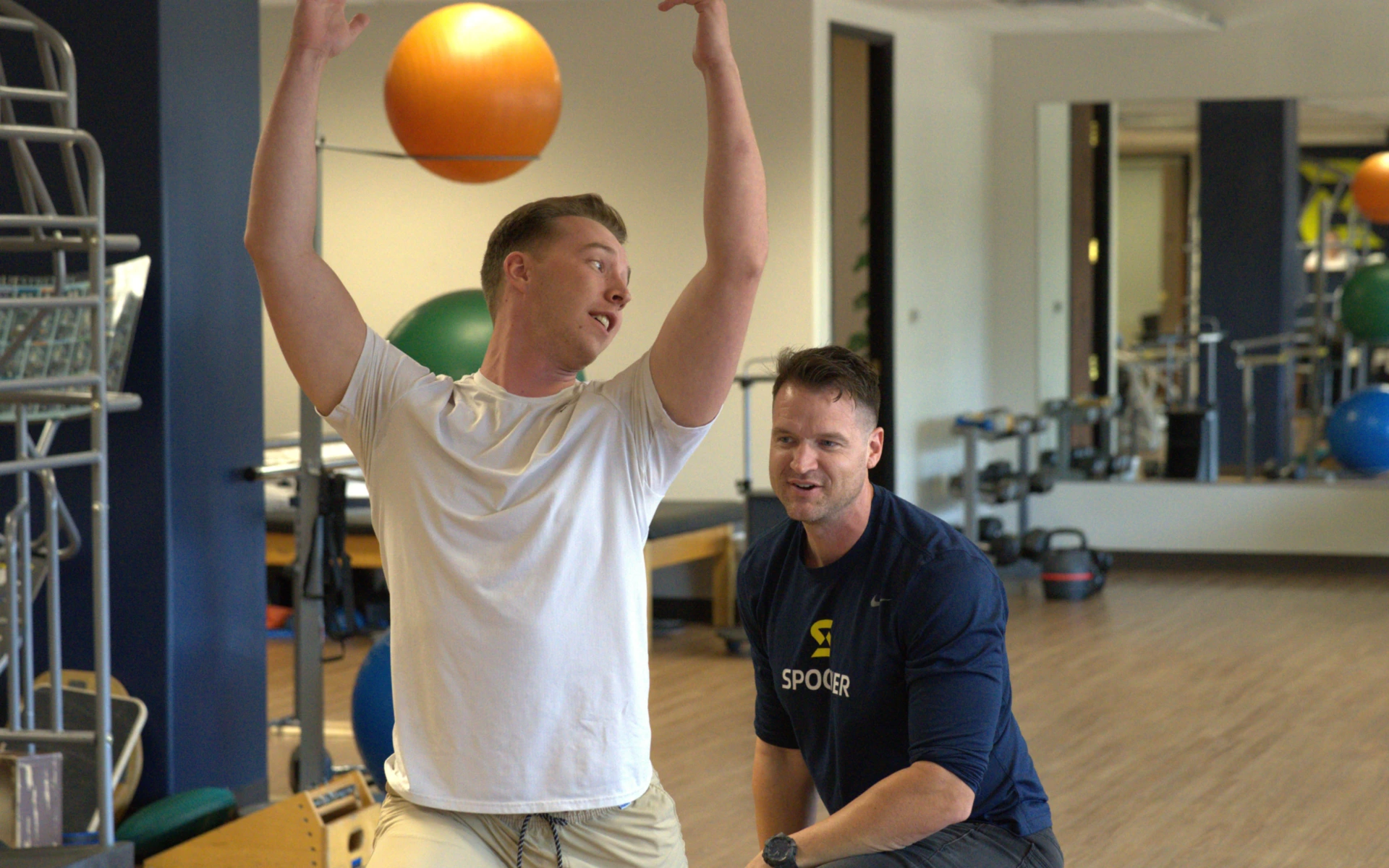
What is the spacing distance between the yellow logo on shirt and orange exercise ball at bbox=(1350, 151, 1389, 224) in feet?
22.1

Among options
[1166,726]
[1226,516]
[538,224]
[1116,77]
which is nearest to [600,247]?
[538,224]

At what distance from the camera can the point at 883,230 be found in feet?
25.2

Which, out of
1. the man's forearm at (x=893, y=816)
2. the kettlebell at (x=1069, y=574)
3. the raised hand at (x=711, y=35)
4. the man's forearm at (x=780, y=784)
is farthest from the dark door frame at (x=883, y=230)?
the raised hand at (x=711, y=35)

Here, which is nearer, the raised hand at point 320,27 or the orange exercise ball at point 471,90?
the raised hand at point 320,27

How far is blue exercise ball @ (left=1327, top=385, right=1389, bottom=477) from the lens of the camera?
25.8 feet

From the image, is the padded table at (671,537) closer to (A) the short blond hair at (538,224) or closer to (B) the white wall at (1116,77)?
(B) the white wall at (1116,77)

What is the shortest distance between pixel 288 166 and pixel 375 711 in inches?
95.1

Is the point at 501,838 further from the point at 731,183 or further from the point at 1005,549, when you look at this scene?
the point at 1005,549

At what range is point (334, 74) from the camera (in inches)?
294

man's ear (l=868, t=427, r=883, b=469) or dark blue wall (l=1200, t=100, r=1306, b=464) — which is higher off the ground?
dark blue wall (l=1200, t=100, r=1306, b=464)

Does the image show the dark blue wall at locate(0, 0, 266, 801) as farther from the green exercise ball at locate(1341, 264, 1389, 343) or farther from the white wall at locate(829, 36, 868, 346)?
the green exercise ball at locate(1341, 264, 1389, 343)

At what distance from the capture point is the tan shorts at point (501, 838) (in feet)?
5.15

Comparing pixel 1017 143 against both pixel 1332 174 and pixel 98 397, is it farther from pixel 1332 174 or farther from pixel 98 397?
pixel 98 397

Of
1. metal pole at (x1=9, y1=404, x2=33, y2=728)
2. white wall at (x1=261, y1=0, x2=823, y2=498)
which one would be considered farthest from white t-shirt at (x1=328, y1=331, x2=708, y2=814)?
white wall at (x1=261, y1=0, x2=823, y2=498)
